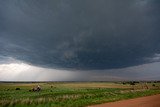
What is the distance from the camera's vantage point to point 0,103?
81.7ft

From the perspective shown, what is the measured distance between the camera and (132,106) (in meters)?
23.6

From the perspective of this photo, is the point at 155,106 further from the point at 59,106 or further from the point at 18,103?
the point at 18,103

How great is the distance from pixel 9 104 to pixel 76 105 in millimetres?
7938

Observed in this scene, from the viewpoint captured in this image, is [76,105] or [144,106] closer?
[144,106]

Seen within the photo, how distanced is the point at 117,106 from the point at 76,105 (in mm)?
4894

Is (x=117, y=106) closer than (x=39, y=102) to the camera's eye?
Yes

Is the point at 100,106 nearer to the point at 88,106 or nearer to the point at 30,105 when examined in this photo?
the point at 88,106

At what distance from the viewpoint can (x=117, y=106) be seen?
79.3ft

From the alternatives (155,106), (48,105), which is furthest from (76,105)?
(155,106)

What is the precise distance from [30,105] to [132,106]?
12.0 m

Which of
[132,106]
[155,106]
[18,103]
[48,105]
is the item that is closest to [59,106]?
[48,105]

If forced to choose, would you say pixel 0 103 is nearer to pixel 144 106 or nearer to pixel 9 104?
pixel 9 104

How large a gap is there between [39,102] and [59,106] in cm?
360

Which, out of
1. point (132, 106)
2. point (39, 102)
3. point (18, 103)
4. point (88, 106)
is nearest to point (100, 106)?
point (88, 106)
